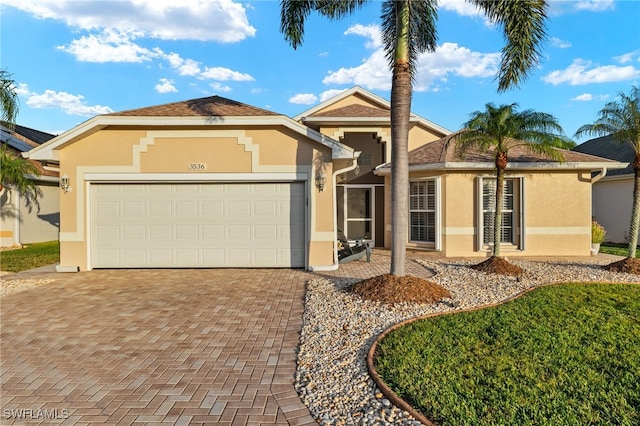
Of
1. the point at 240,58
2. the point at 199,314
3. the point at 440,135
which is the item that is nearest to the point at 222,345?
the point at 199,314

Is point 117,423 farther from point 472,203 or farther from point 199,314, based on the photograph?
point 472,203

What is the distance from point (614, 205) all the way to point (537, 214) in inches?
330

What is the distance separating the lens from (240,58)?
47.2ft

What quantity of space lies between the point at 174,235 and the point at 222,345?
246 inches

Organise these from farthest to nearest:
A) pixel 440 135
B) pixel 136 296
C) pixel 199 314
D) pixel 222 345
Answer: pixel 440 135, pixel 136 296, pixel 199 314, pixel 222 345

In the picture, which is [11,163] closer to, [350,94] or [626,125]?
[350,94]

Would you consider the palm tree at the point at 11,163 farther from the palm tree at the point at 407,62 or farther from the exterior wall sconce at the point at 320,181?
the palm tree at the point at 407,62

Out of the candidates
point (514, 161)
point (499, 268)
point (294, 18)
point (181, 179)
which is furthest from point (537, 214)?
point (181, 179)

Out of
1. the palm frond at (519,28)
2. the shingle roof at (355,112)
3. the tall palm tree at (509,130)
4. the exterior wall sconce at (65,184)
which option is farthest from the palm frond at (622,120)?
the exterior wall sconce at (65,184)

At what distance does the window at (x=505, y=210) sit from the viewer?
12.6 m

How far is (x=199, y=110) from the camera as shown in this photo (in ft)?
34.8

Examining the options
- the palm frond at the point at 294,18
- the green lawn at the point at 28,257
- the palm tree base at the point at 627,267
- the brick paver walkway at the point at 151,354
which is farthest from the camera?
the green lawn at the point at 28,257

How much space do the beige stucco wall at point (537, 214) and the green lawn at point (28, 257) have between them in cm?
1335

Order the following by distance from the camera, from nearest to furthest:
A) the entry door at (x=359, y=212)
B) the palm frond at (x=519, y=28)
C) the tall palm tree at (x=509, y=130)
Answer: the palm frond at (x=519, y=28), the tall palm tree at (x=509, y=130), the entry door at (x=359, y=212)
